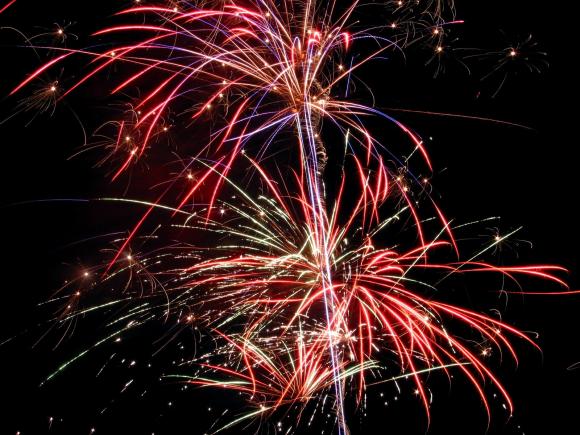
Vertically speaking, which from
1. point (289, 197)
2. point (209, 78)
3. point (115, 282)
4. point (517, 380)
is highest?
point (209, 78)

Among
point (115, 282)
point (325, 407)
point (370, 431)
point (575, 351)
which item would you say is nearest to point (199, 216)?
point (115, 282)

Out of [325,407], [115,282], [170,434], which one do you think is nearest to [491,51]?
[325,407]

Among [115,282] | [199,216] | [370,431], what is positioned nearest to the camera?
[199,216]

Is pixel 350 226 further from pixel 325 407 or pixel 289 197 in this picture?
pixel 325 407

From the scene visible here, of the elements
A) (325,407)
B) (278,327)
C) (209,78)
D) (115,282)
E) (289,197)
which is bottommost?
(325,407)

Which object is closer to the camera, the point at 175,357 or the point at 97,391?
the point at 175,357

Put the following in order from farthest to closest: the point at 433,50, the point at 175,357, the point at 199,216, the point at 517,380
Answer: the point at 517,380 → the point at 175,357 → the point at 199,216 → the point at 433,50

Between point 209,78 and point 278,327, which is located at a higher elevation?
point 209,78

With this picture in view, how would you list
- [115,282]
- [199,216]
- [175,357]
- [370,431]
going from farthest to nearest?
[370,431]
[175,357]
[115,282]
[199,216]

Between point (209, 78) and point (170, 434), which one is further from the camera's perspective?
point (170, 434)
